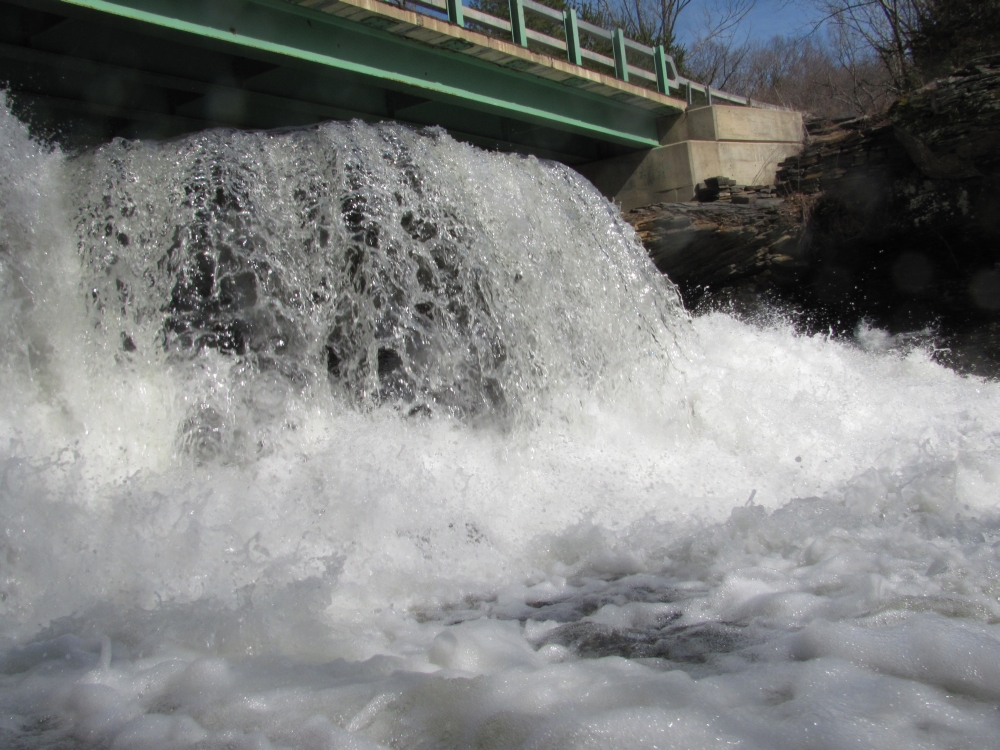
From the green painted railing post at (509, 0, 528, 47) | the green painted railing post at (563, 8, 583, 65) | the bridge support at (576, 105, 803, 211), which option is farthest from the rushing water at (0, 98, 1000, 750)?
the bridge support at (576, 105, 803, 211)

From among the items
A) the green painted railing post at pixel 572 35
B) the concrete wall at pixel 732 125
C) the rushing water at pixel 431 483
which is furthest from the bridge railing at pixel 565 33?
the rushing water at pixel 431 483

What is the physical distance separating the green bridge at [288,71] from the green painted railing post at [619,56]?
0.02 m

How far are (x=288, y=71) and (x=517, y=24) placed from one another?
2.55m

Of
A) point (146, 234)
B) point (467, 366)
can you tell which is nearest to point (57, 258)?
point (146, 234)

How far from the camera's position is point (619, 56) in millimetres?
10125

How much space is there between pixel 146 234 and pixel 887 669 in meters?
4.76

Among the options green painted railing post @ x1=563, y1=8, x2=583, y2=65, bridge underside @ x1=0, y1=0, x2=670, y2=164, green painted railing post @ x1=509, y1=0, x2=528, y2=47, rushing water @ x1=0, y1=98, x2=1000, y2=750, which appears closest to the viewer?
rushing water @ x1=0, y1=98, x2=1000, y2=750

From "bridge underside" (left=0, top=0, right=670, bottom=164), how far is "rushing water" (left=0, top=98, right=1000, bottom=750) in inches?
39.3

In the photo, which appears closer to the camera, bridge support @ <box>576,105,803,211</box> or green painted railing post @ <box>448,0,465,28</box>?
green painted railing post @ <box>448,0,465,28</box>

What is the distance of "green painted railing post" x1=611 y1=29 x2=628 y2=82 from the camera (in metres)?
10.1

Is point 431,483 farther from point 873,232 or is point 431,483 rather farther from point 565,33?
point 873,232

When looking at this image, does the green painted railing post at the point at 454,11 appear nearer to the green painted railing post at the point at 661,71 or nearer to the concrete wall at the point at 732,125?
the concrete wall at the point at 732,125

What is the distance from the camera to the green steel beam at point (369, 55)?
19.5 ft

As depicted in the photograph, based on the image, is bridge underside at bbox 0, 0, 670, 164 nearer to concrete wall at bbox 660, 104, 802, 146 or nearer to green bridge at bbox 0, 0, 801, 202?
green bridge at bbox 0, 0, 801, 202
